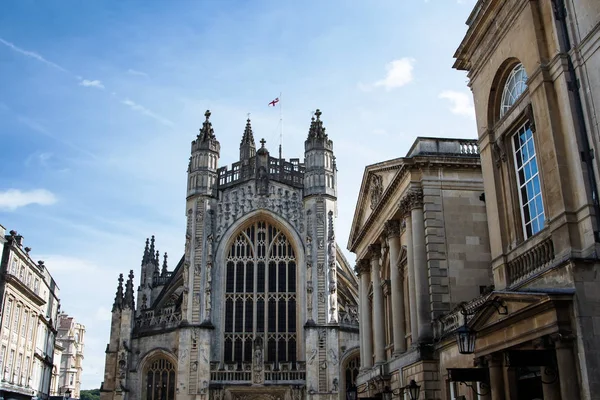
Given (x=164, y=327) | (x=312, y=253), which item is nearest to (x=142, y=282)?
(x=164, y=327)

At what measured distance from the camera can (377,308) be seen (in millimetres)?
28672

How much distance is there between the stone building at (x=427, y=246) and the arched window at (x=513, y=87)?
7.26 meters

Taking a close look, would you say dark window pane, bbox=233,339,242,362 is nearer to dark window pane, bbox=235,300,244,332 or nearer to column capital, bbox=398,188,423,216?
dark window pane, bbox=235,300,244,332

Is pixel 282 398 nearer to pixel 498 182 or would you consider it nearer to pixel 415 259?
pixel 415 259

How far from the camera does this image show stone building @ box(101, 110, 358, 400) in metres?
41.6

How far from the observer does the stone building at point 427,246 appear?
22609 millimetres

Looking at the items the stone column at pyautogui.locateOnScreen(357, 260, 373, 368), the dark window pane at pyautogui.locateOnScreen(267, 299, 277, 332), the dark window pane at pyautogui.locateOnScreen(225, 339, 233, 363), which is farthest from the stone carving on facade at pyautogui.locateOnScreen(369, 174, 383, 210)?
the dark window pane at pyautogui.locateOnScreen(225, 339, 233, 363)

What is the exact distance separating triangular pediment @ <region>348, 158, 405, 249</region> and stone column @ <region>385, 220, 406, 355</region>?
1.44 meters

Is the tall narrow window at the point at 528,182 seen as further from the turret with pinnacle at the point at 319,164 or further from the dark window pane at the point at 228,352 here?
the dark window pane at the point at 228,352

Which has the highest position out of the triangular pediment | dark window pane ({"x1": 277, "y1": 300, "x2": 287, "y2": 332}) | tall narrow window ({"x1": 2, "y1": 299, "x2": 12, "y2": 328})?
the triangular pediment

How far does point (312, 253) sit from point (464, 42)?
27.0 m

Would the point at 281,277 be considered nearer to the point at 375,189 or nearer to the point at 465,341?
the point at 375,189

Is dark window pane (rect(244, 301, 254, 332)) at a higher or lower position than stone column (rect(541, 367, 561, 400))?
higher

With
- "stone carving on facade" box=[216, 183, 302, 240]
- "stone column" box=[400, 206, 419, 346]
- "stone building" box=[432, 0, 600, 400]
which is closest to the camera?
"stone building" box=[432, 0, 600, 400]
